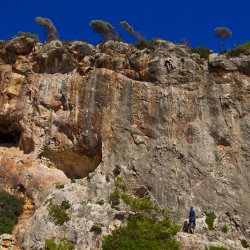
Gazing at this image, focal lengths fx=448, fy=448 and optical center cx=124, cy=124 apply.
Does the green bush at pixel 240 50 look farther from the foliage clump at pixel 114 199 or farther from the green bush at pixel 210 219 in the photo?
the foliage clump at pixel 114 199

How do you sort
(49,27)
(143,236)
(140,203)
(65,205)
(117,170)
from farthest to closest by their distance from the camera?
(49,27)
(117,170)
(65,205)
(140,203)
(143,236)

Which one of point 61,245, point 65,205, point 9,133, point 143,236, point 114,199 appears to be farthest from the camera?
point 9,133

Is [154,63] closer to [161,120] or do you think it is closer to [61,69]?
[161,120]

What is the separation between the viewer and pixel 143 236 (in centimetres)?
2278

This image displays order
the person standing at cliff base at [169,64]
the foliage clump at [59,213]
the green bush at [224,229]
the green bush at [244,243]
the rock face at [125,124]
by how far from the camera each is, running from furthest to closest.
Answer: the person standing at cliff base at [169,64], the rock face at [125,124], the green bush at [224,229], the green bush at [244,243], the foliage clump at [59,213]

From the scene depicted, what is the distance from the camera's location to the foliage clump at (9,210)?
24.7m

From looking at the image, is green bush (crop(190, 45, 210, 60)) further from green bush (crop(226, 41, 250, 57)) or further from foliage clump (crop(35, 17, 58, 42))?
foliage clump (crop(35, 17, 58, 42))

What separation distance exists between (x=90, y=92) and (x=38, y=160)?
A: 5.45m

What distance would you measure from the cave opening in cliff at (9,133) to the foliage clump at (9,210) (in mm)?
4614

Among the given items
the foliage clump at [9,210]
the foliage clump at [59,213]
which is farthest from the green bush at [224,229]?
the foliage clump at [9,210]

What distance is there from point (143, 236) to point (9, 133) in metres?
13.0

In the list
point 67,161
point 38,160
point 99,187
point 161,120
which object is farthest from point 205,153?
point 38,160

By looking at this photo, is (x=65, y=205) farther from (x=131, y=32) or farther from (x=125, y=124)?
(x=131, y=32)

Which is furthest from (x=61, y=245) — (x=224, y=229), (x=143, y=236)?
(x=224, y=229)
